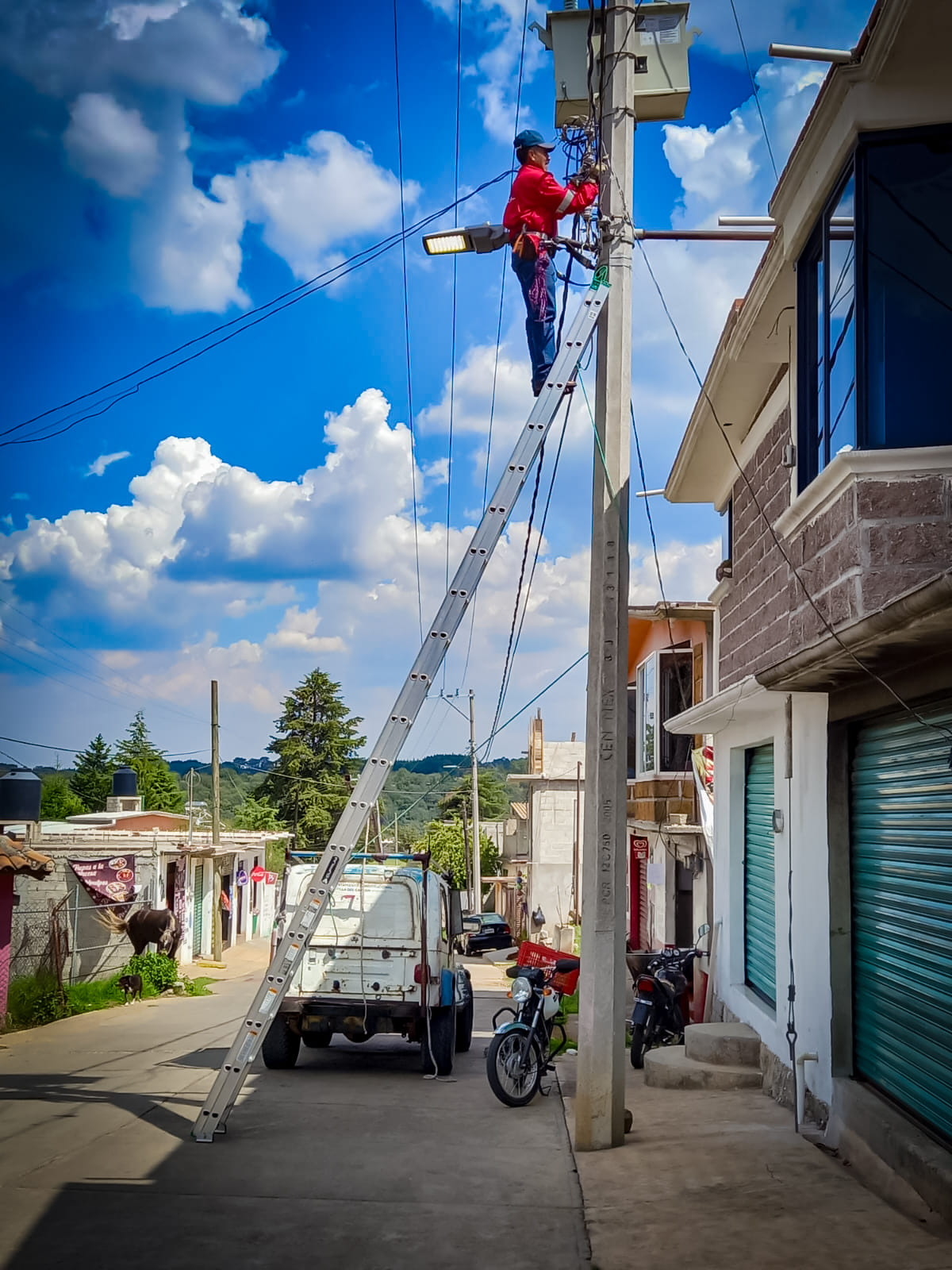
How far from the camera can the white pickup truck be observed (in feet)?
36.2

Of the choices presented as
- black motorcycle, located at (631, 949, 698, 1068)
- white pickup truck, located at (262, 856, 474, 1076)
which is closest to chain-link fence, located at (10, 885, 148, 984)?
white pickup truck, located at (262, 856, 474, 1076)

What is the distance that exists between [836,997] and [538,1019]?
3302 millimetres

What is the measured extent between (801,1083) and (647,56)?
7.84m

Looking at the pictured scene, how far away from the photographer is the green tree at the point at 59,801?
5962 centimetres

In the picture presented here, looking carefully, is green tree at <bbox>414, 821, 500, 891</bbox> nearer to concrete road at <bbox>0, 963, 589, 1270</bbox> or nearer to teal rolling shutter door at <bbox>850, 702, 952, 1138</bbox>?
concrete road at <bbox>0, 963, 589, 1270</bbox>

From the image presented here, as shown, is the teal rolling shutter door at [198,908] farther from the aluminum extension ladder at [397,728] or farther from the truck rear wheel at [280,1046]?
the aluminum extension ladder at [397,728]

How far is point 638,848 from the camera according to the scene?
24.2 meters

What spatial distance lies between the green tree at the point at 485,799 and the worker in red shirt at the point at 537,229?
52063 mm

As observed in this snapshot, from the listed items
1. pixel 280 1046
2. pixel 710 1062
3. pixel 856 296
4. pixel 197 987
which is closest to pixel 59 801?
pixel 197 987

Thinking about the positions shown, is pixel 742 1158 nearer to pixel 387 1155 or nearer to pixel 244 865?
pixel 387 1155

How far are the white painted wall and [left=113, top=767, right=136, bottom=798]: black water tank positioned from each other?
32.0 m

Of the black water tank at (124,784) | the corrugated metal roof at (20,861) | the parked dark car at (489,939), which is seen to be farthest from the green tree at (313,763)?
the corrugated metal roof at (20,861)

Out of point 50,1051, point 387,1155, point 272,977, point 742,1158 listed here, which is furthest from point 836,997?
point 50,1051

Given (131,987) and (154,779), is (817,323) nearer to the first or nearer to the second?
(131,987)
